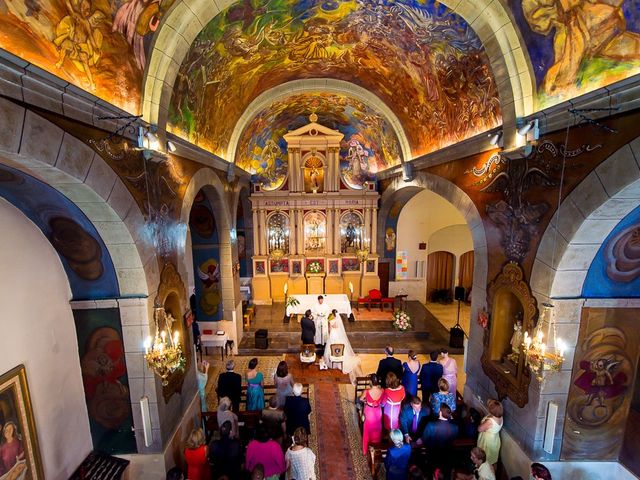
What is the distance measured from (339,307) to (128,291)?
25.0ft

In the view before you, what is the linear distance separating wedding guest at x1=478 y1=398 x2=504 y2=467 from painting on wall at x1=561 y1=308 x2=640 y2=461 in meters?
0.91

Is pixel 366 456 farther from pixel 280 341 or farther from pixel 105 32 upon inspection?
pixel 105 32

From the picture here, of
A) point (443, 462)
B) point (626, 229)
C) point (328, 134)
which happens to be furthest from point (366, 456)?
point (328, 134)

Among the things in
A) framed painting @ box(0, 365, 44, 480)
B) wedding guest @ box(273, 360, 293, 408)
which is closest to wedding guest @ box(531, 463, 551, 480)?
wedding guest @ box(273, 360, 293, 408)

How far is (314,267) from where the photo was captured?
1430 cm

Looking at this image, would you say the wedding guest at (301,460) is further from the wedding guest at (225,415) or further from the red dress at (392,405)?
the red dress at (392,405)

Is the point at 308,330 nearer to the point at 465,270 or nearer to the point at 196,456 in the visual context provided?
the point at 196,456

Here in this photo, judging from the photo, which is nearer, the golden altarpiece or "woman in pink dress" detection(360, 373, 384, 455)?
"woman in pink dress" detection(360, 373, 384, 455)

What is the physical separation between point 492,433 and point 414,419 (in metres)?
1.24

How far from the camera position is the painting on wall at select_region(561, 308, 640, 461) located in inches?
181

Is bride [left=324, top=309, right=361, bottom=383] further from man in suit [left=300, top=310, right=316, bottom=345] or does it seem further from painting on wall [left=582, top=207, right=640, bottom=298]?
painting on wall [left=582, top=207, right=640, bottom=298]

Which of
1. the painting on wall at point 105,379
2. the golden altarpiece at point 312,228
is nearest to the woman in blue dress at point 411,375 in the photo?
the painting on wall at point 105,379

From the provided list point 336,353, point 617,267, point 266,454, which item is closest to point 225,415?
point 266,454

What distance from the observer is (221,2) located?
205 inches
